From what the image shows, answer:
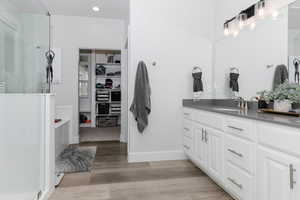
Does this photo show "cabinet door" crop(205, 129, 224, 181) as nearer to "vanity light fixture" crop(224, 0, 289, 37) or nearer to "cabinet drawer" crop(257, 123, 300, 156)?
"cabinet drawer" crop(257, 123, 300, 156)

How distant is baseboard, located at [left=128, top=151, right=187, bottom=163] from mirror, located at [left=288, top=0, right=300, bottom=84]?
1.76 m

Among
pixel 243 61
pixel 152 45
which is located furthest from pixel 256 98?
pixel 152 45

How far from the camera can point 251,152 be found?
56.2 inches

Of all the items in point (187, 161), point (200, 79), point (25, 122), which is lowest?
point (187, 161)

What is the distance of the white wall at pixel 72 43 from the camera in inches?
154

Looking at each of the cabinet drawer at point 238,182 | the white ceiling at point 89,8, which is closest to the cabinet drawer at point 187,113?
the cabinet drawer at point 238,182

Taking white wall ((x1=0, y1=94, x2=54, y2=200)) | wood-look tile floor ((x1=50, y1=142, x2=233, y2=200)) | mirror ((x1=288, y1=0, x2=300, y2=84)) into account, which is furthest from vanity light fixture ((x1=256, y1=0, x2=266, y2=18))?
white wall ((x1=0, y1=94, x2=54, y2=200))

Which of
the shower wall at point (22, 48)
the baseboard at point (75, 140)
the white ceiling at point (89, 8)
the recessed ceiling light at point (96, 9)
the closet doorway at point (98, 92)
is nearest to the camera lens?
the shower wall at point (22, 48)

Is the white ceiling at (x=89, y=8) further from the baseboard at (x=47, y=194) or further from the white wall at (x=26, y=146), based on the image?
the baseboard at (x=47, y=194)

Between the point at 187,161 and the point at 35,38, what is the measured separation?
8.05ft

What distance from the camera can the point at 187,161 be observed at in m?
2.77

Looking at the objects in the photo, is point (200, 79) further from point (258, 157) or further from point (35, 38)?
point (35, 38)

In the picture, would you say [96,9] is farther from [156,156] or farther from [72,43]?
[156,156]

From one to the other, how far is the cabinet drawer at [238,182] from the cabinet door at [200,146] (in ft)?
1.42
